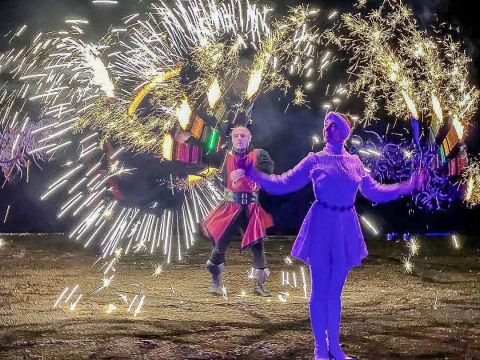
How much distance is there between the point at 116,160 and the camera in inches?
636

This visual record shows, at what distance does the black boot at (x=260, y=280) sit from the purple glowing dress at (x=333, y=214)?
2844 millimetres

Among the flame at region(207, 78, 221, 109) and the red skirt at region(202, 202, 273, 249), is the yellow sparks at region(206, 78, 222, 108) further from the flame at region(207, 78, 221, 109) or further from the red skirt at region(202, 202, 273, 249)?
the red skirt at region(202, 202, 273, 249)

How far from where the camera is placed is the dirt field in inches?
218

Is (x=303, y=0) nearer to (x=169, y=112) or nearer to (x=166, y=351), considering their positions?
(x=169, y=112)

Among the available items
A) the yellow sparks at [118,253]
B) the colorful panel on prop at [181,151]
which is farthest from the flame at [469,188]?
the yellow sparks at [118,253]

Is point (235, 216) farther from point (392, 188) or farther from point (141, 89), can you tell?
point (141, 89)

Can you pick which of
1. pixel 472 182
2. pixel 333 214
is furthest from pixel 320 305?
pixel 472 182

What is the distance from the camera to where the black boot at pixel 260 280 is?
7.97 metres

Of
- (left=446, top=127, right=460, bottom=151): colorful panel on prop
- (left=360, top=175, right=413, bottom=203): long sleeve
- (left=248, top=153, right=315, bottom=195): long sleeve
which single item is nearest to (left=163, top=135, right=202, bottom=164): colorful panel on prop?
(left=248, top=153, right=315, bottom=195): long sleeve

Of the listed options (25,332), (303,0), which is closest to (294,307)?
(25,332)

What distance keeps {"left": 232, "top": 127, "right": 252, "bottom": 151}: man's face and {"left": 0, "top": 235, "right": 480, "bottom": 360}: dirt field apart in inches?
71.4

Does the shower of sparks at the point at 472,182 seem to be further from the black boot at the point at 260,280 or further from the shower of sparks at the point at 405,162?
the black boot at the point at 260,280

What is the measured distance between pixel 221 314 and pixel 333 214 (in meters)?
→ 2.34

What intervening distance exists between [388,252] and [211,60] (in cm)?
503
